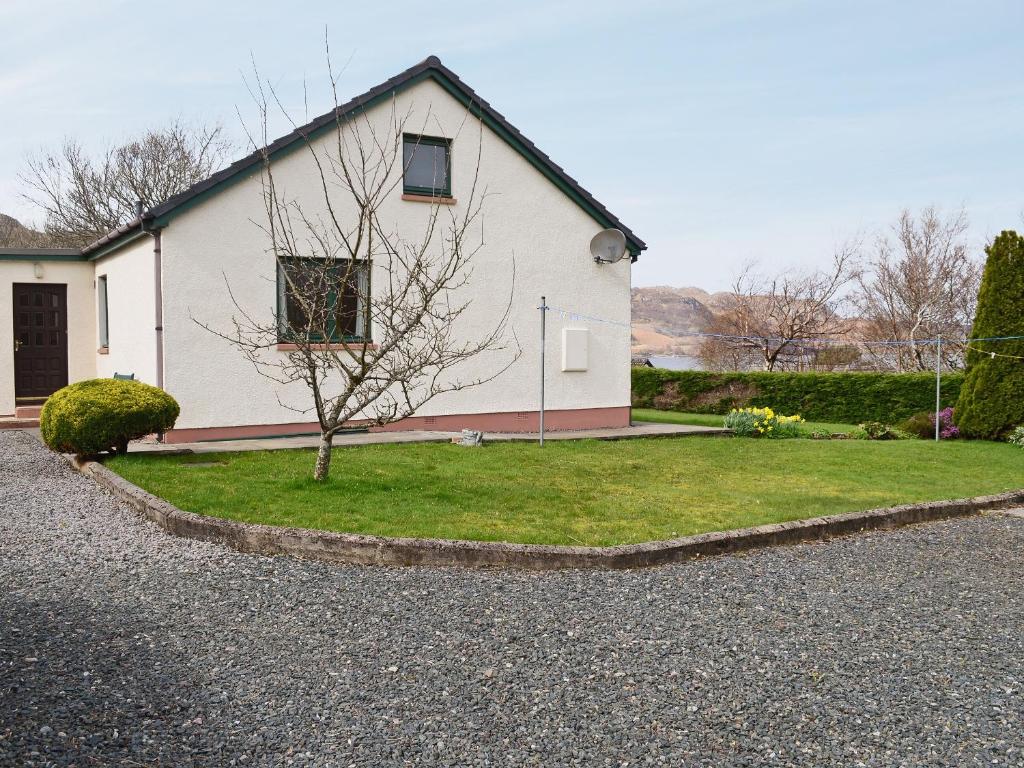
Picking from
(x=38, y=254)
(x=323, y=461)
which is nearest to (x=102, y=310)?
(x=38, y=254)

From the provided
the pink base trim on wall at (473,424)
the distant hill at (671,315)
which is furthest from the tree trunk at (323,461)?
the distant hill at (671,315)

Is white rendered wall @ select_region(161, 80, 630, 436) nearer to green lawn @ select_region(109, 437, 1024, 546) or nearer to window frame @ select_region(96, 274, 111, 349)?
green lawn @ select_region(109, 437, 1024, 546)

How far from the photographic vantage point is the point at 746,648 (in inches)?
162

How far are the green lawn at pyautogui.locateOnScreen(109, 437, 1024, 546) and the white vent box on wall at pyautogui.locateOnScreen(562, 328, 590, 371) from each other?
6.04 ft

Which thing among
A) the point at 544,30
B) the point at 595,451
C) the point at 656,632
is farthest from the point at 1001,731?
the point at 544,30

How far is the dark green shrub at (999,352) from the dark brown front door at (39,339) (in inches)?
674

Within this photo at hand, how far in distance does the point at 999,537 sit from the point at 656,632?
4350mm

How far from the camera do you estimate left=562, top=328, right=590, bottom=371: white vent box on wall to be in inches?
541

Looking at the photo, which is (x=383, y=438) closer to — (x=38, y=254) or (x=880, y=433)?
(x=38, y=254)

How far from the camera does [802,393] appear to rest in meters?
20.9

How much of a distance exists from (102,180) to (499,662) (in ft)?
107

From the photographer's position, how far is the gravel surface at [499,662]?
3.09m

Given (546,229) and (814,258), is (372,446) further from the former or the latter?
(814,258)

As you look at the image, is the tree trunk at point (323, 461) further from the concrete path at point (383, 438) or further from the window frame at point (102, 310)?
the window frame at point (102, 310)
